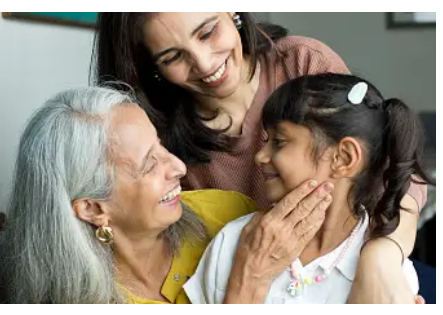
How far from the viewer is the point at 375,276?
130cm

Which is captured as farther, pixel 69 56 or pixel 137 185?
pixel 69 56

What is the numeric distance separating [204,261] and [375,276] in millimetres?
399

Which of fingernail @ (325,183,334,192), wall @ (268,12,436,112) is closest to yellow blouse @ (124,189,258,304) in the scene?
fingernail @ (325,183,334,192)

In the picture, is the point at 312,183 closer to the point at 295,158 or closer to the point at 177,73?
the point at 295,158

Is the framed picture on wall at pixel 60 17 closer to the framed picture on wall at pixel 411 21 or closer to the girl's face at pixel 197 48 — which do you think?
the girl's face at pixel 197 48

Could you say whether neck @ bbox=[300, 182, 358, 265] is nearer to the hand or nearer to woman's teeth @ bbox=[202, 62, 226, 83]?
the hand

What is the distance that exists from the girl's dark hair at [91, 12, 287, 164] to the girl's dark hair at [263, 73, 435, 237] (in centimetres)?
30

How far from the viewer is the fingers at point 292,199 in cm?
136

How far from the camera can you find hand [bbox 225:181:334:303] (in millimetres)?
1355

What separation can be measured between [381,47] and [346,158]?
3.37 m

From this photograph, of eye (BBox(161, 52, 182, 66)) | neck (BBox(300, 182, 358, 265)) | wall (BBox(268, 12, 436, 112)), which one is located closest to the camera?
neck (BBox(300, 182, 358, 265))

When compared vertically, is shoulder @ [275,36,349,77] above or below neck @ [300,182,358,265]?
above
